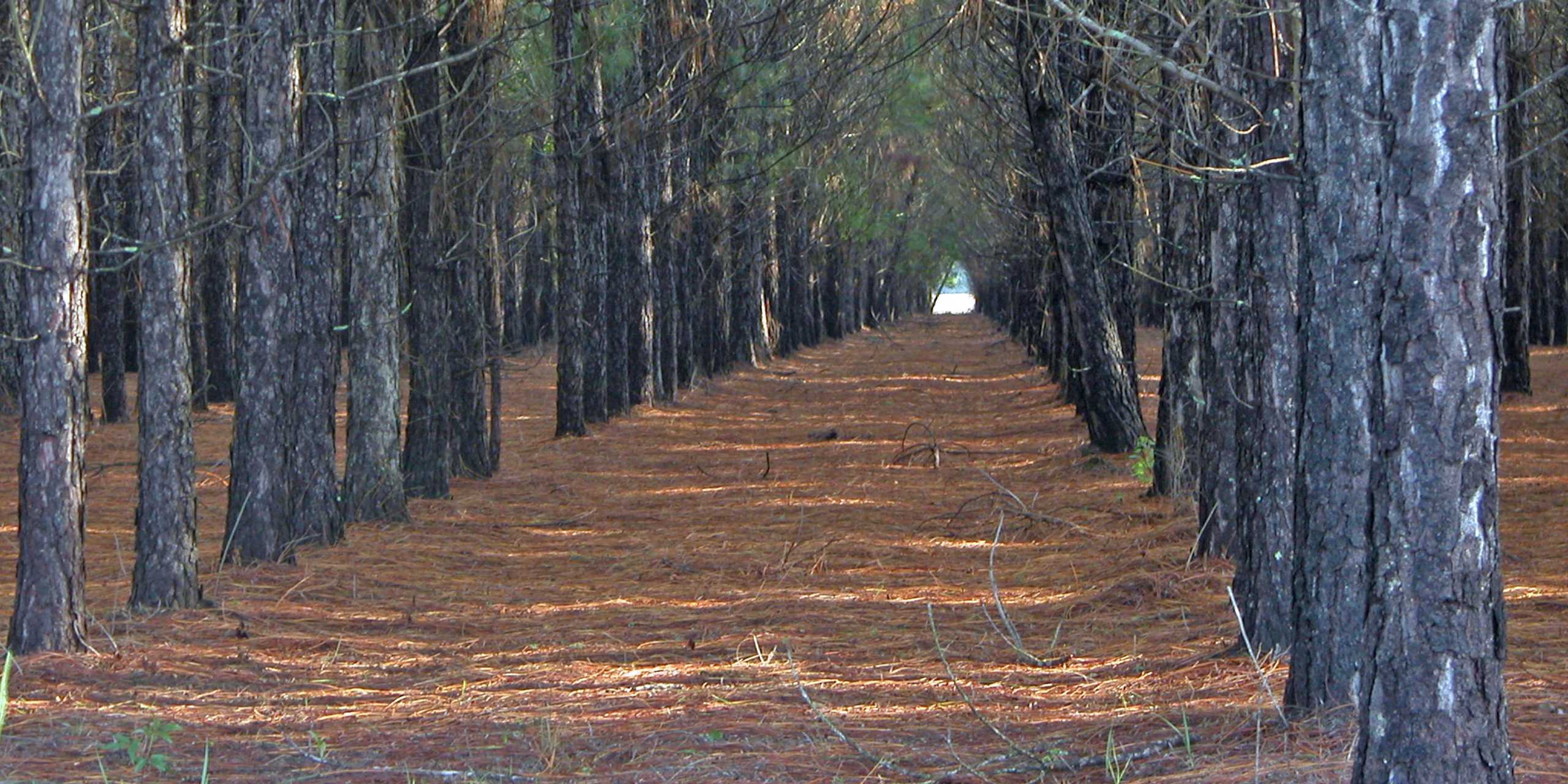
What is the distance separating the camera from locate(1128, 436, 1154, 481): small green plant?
1265 cm

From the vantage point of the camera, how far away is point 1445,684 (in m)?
3.69

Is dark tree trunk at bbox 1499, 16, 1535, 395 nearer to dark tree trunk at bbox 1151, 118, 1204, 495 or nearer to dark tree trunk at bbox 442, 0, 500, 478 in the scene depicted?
dark tree trunk at bbox 1151, 118, 1204, 495

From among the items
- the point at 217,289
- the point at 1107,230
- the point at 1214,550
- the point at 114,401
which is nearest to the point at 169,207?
the point at 1214,550

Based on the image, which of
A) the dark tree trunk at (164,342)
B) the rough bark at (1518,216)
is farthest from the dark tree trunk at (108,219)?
the rough bark at (1518,216)

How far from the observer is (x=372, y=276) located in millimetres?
Result: 11234

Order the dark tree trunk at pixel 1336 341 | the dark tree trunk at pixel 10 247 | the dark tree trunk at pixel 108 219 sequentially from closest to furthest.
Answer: the dark tree trunk at pixel 1336 341 → the dark tree trunk at pixel 10 247 → the dark tree trunk at pixel 108 219

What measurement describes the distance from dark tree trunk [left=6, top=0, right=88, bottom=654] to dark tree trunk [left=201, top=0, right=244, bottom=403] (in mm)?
1243

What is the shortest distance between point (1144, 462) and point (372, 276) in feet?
20.9

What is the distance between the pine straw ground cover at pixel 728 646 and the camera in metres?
5.19

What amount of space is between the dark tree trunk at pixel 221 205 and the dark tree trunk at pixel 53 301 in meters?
1.24

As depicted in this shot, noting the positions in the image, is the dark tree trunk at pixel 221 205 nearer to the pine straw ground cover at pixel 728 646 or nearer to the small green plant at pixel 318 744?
the pine straw ground cover at pixel 728 646

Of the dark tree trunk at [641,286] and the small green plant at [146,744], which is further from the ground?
the dark tree trunk at [641,286]

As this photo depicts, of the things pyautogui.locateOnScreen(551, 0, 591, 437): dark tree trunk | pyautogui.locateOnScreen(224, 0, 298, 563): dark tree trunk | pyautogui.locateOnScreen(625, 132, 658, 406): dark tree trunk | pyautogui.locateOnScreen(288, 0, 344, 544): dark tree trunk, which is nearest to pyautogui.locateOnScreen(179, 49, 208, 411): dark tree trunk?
pyautogui.locateOnScreen(551, 0, 591, 437): dark tree trunk

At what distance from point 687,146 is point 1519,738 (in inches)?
677
